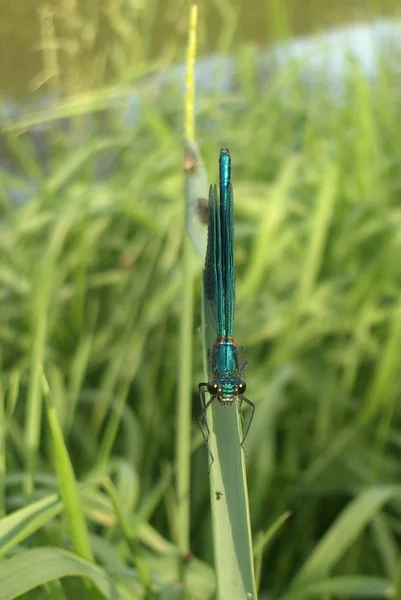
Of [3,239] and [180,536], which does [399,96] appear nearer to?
[3,239]

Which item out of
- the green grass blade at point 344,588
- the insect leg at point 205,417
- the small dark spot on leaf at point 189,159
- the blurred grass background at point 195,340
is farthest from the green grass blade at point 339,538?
the small dark spot on leaf at point 189,159

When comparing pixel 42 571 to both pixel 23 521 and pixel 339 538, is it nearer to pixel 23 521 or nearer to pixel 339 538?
pixel 23 521

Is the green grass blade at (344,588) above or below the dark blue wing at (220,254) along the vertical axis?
below

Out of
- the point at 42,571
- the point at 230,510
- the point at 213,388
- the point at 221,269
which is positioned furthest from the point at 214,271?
the point at 42,571

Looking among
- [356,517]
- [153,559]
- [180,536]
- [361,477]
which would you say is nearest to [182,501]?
[180,536]

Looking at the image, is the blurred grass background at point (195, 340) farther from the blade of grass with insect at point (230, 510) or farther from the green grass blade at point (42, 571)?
the blade of grass with insect at point (230, 510)

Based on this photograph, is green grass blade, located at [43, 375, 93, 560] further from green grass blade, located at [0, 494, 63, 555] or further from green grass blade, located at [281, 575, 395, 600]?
green grass blade, located at [281, 575, 395, 600]

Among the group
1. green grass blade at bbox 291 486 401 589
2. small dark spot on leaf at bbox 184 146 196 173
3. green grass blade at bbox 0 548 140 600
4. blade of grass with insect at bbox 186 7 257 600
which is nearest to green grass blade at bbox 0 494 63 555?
green grass blade at bbox 0 548 140 600

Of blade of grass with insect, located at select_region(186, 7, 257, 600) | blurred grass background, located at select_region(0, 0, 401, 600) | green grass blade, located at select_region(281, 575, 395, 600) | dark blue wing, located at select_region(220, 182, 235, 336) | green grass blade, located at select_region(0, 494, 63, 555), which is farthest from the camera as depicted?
blurred grass background, located at select_region(0, 0, 401, 600)
